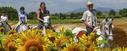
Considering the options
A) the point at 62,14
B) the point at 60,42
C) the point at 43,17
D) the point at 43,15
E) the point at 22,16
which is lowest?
the point at 62,14

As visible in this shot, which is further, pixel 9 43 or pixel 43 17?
pixel 43 17

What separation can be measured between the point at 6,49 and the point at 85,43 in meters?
0.65

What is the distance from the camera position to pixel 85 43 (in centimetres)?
436

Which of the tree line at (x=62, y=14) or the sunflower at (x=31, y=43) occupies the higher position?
the sunflower at (x=31, y=43)

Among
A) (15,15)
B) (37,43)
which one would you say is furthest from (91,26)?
(15,15)

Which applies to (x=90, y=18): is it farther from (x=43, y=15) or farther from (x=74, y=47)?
(x=74, y=47)

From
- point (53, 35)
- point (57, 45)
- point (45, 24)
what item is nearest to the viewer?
point (57, 45)

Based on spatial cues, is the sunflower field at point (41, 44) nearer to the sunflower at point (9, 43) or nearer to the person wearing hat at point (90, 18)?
the sunflower at point (9, 43)

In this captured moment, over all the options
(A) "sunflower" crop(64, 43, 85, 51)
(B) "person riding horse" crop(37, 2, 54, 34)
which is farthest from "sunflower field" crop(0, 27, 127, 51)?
(B) "person riding horse" crop(37, 2, 54, 34)

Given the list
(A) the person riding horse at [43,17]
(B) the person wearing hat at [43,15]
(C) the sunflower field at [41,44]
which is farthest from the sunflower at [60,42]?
(A) the person riding horse at [43,17]

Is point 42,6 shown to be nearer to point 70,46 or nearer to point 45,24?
point 45,24

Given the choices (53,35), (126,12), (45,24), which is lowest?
(126,12)

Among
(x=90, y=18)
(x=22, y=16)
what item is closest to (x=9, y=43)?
(x=90, y=18)

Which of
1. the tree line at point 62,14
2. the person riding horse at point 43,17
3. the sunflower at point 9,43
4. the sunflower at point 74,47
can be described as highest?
the sunflower at point 9,43
